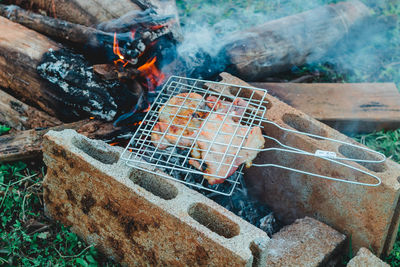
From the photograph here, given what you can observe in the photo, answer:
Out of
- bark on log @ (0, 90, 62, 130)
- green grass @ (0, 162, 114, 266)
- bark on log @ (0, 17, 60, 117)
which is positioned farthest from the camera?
bark on log @ (0, 90, 62, 130)

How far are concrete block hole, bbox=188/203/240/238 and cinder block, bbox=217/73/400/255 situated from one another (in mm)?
1038

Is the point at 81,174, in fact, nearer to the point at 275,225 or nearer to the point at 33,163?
the point at 33,163

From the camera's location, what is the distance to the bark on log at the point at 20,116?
13.5 ft

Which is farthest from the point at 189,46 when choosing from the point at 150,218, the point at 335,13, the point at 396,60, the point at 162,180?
the point at 396,60

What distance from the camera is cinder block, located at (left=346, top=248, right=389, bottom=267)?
2.98 metres

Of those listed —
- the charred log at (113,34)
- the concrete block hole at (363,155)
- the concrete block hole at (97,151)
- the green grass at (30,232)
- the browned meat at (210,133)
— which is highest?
the charred log at (113,34)

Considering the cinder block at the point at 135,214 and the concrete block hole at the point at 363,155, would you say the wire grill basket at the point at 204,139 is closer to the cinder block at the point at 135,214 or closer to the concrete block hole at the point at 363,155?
the concrete block hole at the point at 363,155

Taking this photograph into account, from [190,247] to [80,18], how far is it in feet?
9.95

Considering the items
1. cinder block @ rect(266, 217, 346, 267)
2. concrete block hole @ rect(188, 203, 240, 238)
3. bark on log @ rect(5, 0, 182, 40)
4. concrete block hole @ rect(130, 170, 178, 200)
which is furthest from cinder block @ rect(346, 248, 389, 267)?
bark on log @ rect(5, 0, 182, 40)

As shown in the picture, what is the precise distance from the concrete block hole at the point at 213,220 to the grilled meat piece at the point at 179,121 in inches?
20.1

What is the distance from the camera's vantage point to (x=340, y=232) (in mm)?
3406

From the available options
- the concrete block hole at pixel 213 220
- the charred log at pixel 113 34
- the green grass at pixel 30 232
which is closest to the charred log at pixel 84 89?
the charred log at pixel 113 34

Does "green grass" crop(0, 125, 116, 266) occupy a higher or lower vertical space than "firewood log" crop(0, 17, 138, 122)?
lower

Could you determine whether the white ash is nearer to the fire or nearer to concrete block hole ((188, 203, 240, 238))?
the fire
